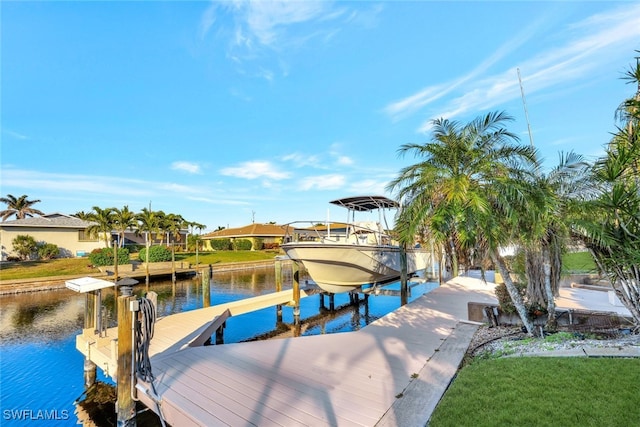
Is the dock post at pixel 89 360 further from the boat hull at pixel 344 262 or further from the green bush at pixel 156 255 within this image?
the green bush at pixel 156 255

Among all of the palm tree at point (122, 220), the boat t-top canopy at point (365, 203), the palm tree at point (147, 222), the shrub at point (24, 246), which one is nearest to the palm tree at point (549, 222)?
the boat t-top canopy at point (365, 203)

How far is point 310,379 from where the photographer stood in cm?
467

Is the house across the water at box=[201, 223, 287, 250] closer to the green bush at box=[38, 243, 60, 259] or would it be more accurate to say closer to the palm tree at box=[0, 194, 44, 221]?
the green bush at box=[38, 243, 60, 259]

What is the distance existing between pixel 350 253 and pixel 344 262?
492mm

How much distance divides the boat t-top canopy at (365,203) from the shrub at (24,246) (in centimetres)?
2976

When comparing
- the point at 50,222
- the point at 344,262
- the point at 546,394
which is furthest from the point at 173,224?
the point at 546,394

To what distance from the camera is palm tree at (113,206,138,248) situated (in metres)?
32.3

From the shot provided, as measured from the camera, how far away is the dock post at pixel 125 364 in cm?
441

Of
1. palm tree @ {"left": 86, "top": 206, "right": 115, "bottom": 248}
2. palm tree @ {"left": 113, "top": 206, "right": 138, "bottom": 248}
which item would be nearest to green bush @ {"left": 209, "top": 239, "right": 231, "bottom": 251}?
palm tree @ {"left": 113, "top": 206, "right": 138, "bottom": 248}

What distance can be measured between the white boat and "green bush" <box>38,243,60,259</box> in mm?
28122

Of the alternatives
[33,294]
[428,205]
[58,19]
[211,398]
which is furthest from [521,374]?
[33,294]

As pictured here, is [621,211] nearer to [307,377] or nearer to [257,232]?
[307,377]

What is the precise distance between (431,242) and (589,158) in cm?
353

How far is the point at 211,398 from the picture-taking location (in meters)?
4.11
